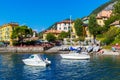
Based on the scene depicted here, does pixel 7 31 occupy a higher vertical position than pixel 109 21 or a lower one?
→ lower

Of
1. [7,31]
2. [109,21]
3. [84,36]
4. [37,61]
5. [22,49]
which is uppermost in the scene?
[109,21]

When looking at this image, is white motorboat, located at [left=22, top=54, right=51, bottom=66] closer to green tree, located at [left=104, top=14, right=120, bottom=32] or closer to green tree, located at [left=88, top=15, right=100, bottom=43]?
green tree, located at [left=88, top=15, right=100, bottom=43]

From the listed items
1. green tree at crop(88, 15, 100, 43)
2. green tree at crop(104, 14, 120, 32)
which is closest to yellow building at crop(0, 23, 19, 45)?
green tree at crop(88, 15, 100, 43)

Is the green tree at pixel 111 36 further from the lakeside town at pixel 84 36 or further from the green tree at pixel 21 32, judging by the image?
the green tree at pixel 21 32

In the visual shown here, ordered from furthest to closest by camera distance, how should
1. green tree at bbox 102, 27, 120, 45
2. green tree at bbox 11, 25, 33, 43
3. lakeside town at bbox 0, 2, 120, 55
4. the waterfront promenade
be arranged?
green tree at bbox 11, 25, 33, 43, the waterfront promenade, lakeside town at bbox 0, 2, 120, 55, green tree at bbox 102, 27, 120, 45

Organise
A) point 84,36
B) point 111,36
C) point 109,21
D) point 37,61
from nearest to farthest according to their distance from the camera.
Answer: point 37,61 → point 111,36 → point 109,21 → point 84,36

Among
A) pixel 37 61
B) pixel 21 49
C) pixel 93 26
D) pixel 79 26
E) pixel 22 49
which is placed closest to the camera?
pixel 37 61

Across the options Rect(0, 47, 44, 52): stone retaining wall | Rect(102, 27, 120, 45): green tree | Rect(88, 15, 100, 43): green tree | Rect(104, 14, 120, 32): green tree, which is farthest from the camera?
Rect(104, 14, 120, 32): green tree

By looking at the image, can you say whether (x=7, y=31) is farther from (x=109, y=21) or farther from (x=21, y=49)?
(x=109, y=21)

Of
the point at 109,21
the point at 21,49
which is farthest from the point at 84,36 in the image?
the point at 21,49

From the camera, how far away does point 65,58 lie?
93312mm

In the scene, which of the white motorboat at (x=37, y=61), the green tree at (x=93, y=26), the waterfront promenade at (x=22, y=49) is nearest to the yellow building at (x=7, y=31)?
the waterfront promenade at (x=22, y=49)

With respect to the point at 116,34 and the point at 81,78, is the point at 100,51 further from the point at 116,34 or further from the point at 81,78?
the point at 81,78

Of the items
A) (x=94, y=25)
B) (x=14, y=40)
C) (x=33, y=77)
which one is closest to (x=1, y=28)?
(x=14, y=40)
